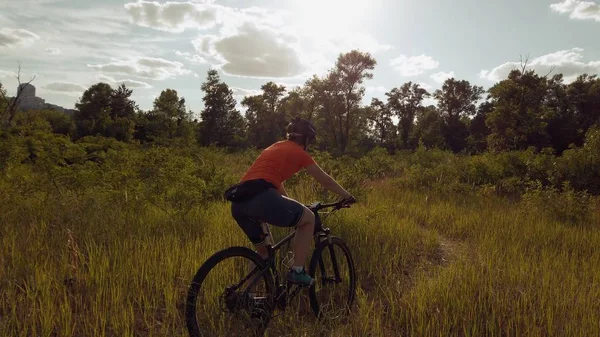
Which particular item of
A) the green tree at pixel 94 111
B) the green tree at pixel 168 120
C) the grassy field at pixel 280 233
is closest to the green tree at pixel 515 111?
the grassy field at pixel 280 233

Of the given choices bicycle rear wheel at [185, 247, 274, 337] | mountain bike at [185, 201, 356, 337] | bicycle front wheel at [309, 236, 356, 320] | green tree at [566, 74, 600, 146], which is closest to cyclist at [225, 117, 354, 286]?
mountain bike at [185, 201, 356, 337]

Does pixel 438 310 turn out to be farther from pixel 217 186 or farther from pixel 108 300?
pixel 217 186

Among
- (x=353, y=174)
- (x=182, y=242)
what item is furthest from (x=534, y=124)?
(x=182, y=242)

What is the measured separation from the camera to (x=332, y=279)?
4.11 meters

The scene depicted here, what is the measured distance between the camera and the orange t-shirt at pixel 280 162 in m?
3.43

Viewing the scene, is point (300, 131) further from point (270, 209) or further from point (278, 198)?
point (270, 209)

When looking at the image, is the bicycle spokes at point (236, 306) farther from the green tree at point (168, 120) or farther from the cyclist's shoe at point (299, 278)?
the green tree at point (168, 120)

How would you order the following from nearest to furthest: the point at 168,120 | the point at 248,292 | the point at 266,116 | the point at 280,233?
the point at 248,292, the point at 280,233, the point at 168,120, the point at 266,116

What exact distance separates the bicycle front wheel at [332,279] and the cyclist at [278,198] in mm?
438

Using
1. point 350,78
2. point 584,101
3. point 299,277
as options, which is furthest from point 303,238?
point 584,101

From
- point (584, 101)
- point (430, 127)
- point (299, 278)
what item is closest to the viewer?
point (299, 278)

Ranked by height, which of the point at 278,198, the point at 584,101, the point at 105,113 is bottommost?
the point at 278,198

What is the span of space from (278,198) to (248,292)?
37.6 inches

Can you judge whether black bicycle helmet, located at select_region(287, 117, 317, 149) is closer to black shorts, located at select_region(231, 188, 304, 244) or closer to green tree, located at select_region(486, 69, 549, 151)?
black shorts, located at select_region(231, 188, 304, 244)
